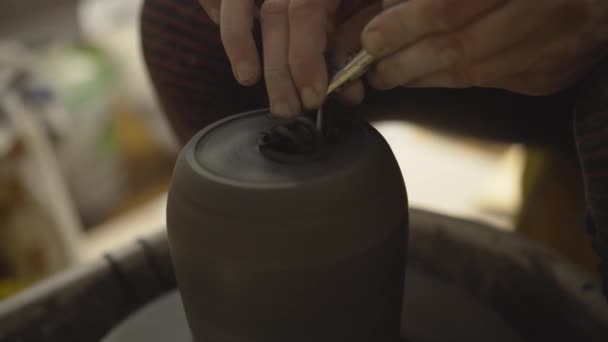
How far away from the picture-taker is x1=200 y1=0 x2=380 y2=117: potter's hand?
50cm

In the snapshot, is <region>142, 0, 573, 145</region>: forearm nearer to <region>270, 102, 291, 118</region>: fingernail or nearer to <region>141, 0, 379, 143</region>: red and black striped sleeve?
<region>141, 0, 379, 143</region>: red and black striped sleeve

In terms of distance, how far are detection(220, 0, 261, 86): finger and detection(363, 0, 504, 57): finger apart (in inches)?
4.2

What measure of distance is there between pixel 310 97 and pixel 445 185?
3.50 ft

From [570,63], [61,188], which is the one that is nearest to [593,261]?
[570,63]

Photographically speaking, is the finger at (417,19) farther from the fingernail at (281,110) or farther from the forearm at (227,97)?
the forearm at (227,97)

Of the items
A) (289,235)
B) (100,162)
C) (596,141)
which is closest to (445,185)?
(100,162)

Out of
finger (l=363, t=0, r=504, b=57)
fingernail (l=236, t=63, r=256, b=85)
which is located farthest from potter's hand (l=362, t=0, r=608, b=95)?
fingernail (l=236, t=63, r=256, b=85)

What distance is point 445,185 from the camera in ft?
4.95

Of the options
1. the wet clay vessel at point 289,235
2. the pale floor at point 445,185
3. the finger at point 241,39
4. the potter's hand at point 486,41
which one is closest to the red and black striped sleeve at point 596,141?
the potter's hand at point 486,41

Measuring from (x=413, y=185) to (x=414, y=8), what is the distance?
42.0 inches

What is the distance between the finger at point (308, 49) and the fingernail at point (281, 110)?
0.02 metres

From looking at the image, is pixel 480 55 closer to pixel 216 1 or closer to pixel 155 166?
pixel 216 1

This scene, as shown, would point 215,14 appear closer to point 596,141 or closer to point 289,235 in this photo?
point 289,235

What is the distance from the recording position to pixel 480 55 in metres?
0.50
